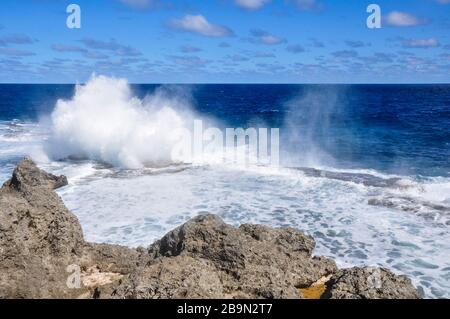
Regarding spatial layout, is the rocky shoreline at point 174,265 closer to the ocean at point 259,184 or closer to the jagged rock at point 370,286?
the jagged rock at point 370,286

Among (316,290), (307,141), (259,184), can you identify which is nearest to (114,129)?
(259,184)

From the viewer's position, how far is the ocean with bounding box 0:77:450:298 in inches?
437

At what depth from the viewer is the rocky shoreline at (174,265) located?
5.18 m

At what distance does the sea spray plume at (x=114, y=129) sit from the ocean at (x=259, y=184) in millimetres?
63

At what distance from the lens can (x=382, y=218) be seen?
1277 cm

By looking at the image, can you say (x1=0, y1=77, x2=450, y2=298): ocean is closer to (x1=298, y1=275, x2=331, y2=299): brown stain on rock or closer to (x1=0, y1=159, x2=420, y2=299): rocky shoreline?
(x1=298, y1=275, x2=331, y2=299): brown stain on rock

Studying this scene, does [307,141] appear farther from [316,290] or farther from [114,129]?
[316,290]

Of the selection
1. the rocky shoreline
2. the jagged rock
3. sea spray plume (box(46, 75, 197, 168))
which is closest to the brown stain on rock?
the rocky shoreline

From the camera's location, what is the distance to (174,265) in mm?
5434

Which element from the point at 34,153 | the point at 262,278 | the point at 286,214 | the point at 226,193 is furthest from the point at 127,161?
the point at 262,278

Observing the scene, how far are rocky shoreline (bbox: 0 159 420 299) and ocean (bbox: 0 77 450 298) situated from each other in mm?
3382

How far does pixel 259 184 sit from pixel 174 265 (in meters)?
11.5

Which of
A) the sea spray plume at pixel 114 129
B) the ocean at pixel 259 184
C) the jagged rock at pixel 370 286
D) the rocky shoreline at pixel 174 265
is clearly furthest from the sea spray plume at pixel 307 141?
the jagged rock at pixel 370 286

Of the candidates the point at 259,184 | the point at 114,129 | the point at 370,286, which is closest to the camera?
the point at 370,286
